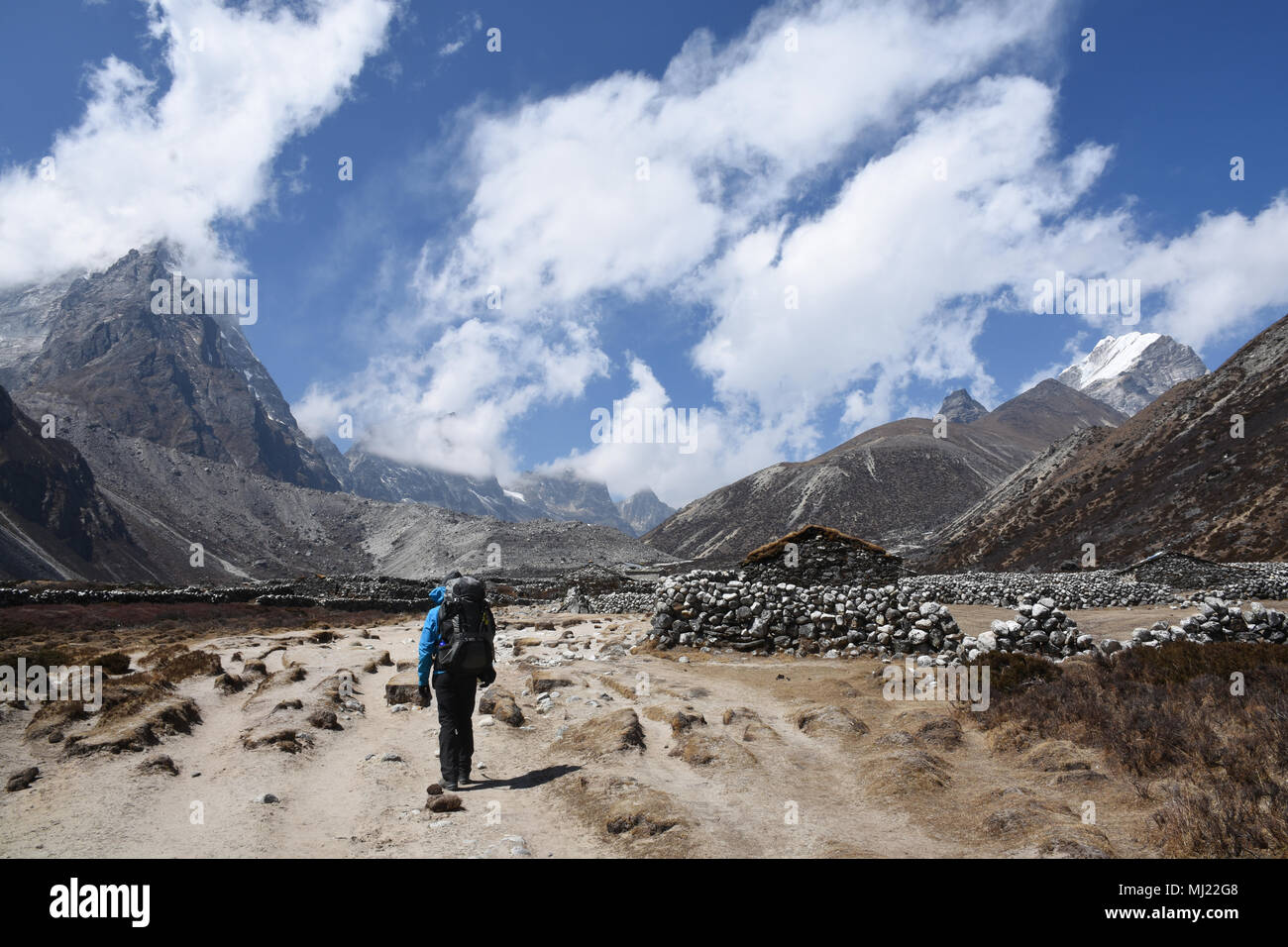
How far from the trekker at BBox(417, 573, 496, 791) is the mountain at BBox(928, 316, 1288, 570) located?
49646 mm

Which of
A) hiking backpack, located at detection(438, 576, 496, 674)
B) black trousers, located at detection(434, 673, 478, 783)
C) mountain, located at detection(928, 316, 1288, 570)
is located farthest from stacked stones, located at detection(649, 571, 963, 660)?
mountain, located at detection(928, 316, 1288, 570)

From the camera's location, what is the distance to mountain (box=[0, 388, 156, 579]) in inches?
3873

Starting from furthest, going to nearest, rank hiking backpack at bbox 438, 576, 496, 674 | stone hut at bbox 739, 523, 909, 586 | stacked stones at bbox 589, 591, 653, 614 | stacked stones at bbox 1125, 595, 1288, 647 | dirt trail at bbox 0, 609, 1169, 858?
1. stacked stones at bbox 589, 591, 653, 614
2. stone hut at bbox 739, 523, 909, 586
3. stacked stones at bbox 1125, 595, 1288, 647
4. hiking backpack at bbox 438, 576, 496, 674
5. dirt trail at bbox 0, 609, 1169, 858

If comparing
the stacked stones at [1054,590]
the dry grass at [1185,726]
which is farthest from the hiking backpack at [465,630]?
the stacked stones at [1054,590]

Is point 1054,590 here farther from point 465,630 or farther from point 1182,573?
point 465,630

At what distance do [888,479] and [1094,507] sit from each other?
12425cm

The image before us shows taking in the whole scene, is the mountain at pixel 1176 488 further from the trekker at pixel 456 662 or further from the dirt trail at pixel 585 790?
the trekker at pixel 456 662

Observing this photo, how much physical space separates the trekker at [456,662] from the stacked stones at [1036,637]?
410 inches

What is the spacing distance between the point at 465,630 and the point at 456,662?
0.41 metres

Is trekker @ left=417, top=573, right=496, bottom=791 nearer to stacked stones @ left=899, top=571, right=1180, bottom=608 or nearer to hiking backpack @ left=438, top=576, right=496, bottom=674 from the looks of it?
hiking backpack @ left=438, top=576, right=496, bottom=674

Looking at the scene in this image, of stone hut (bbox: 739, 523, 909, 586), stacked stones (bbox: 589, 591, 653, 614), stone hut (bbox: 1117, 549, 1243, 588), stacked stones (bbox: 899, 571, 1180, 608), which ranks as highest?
stone hut (bbox: 739, 523, 909, 586)

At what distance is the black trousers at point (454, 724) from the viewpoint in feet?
27.0

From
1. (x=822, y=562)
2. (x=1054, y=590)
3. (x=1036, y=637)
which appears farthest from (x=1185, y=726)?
(x=1054, y=590)

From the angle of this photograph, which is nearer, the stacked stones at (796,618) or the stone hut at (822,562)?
the stacked stones at (796,618)
